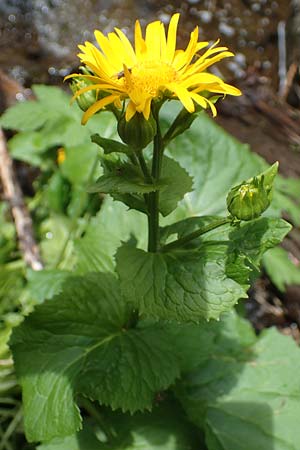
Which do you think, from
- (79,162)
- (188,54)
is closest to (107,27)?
(79,162)

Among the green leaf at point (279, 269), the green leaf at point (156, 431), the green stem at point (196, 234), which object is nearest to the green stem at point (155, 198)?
the green stem at point (196, 234)

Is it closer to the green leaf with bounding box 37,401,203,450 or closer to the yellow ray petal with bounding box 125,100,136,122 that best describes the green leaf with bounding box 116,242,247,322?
the yellow ray petal with bounding box 125,100,136,122

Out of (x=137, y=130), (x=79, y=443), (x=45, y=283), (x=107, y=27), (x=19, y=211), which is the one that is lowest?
(x=79, y=443)

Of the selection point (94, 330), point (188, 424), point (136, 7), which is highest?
point (136, 7)

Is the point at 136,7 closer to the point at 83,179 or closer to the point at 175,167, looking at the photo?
the point at 83,179

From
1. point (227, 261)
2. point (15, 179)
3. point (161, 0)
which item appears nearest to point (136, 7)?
point (161, 0)

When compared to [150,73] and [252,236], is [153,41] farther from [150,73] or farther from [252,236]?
[252,236]
